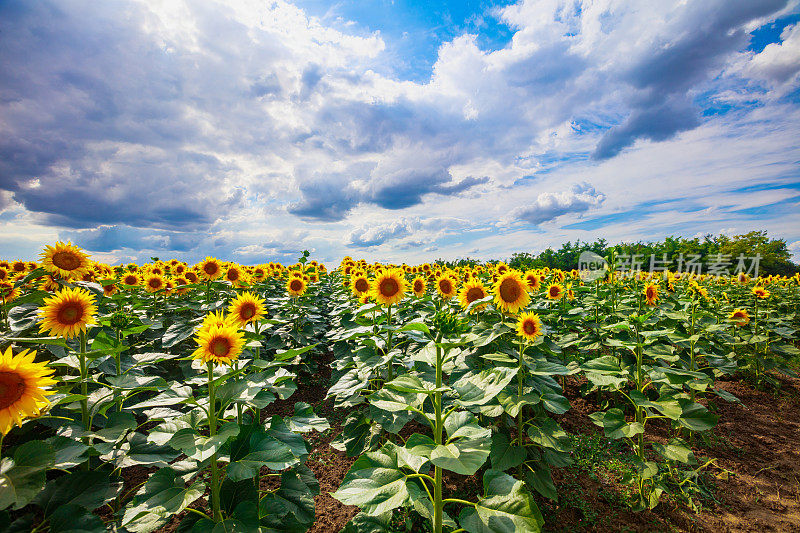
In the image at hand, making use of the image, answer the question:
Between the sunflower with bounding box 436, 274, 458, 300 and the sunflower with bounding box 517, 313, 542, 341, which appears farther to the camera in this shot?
the sunflower with bounding box 436, 274, 458, 300

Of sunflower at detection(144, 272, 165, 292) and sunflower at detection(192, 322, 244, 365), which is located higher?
sunflower at detection(144, 272, 165, 292)

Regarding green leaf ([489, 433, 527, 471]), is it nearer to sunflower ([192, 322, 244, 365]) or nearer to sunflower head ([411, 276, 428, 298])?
sunflower ([192, 322, 244, 365])

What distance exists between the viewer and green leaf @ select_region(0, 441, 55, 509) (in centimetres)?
156

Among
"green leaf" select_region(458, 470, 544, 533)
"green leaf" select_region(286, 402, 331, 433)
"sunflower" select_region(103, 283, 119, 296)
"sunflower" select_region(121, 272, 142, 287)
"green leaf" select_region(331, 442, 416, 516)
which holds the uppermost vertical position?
"sunflower" select_region(121, 272, 142, 287)

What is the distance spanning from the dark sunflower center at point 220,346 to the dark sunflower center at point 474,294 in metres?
2.75

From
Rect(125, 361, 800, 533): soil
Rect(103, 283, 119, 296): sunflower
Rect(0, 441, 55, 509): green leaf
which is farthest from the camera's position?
Rect(103, 283, 119, 296): sunflower

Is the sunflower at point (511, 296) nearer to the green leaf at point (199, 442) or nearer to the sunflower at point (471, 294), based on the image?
the sunflower at point (471, 294)

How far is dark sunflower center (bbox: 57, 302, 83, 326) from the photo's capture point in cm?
265

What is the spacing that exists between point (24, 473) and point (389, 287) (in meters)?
2.94

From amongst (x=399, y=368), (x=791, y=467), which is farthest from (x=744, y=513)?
(x=399, y=368)

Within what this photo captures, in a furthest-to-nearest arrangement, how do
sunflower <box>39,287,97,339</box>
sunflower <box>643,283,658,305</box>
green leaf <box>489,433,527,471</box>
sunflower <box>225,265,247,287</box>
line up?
sunflower <box>225,265,247,287</box> < sunflower <box>643,283,658,305</box> < green leaf <box>489,433,527,471</box> < sunflower <box>39,287,97,339</box>

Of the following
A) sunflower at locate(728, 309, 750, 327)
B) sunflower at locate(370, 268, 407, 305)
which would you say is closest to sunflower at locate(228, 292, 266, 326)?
sunflower at locate(370, 268, 407, 305)

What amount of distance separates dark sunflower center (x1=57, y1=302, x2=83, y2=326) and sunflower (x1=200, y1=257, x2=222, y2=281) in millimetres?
3112

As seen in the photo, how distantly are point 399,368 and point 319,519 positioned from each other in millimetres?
1509
